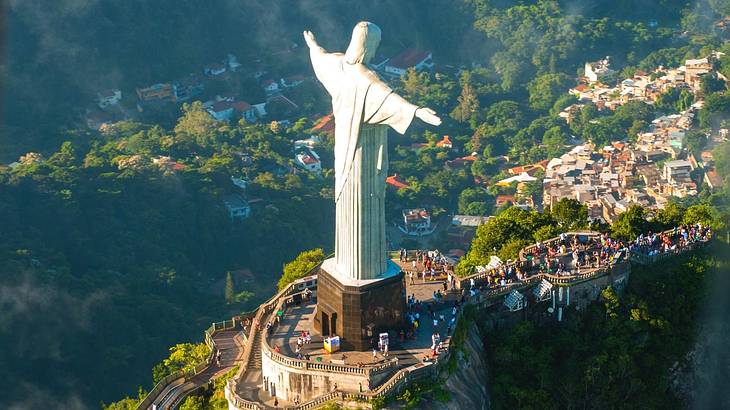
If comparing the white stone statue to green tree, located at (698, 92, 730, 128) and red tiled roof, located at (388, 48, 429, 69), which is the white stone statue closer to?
green tree, located at (698, 92, 730, 128)

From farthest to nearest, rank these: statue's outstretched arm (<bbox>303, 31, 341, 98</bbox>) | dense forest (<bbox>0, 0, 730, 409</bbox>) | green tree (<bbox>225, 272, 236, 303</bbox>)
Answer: green tree (<bbox>225, 272, 236, 303</bbox>) < dense forest (<bbox>0, 0, 730, 409</bbox>) < statue's outstretched arm (<bbox>303, 31, 341, 98</bbox>)

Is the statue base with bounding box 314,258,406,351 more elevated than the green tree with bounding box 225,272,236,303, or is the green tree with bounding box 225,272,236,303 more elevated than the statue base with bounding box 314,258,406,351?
the green tree with bounding box 225,272,236,303

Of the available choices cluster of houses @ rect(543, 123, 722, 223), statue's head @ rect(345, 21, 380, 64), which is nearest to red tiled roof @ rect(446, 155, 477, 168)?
cluster of houses @ rect(543, 123, 722, 223)

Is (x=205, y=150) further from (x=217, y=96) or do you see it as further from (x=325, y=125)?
(x=217, y=96)

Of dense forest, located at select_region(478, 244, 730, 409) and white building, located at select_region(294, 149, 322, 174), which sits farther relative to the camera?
white building, located at select_region(294, 149, 322, 174)

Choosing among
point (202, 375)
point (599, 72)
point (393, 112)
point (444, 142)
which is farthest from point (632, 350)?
point (599, 72)
